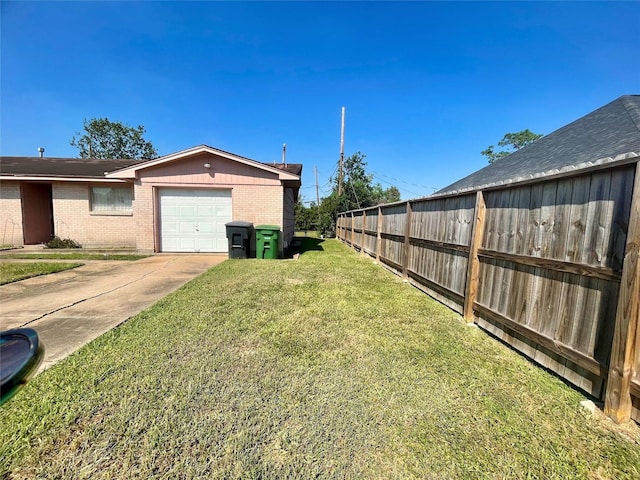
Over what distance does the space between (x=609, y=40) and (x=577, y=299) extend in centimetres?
1399

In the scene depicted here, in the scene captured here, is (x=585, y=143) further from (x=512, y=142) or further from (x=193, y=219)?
(x=512, y=142)

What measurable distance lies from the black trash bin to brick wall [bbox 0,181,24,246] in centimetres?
1022

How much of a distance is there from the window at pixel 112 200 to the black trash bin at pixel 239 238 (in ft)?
19.5

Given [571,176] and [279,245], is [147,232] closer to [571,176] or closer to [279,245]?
[279,245]

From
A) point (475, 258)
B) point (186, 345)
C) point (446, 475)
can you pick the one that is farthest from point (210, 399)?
point (475, 258)

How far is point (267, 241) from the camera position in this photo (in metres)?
9.05

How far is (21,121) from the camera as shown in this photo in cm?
1345

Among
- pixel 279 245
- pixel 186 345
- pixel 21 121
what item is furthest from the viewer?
pixel 21 121

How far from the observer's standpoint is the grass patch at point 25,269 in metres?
5.86

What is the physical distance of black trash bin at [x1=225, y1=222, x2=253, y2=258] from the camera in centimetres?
894

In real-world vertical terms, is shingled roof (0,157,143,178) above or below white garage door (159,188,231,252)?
above

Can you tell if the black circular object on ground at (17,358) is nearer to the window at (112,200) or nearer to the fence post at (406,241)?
the fence post at (406,241)

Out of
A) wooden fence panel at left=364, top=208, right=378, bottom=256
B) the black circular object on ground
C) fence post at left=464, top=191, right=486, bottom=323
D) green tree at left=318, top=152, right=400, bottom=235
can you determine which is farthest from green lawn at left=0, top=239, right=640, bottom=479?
green tree at left=318, top=152, right=400, bottom=235

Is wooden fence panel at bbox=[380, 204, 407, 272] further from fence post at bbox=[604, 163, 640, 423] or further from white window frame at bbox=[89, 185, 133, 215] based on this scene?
white window frame at bbox=[89, 185, 133, 215]
